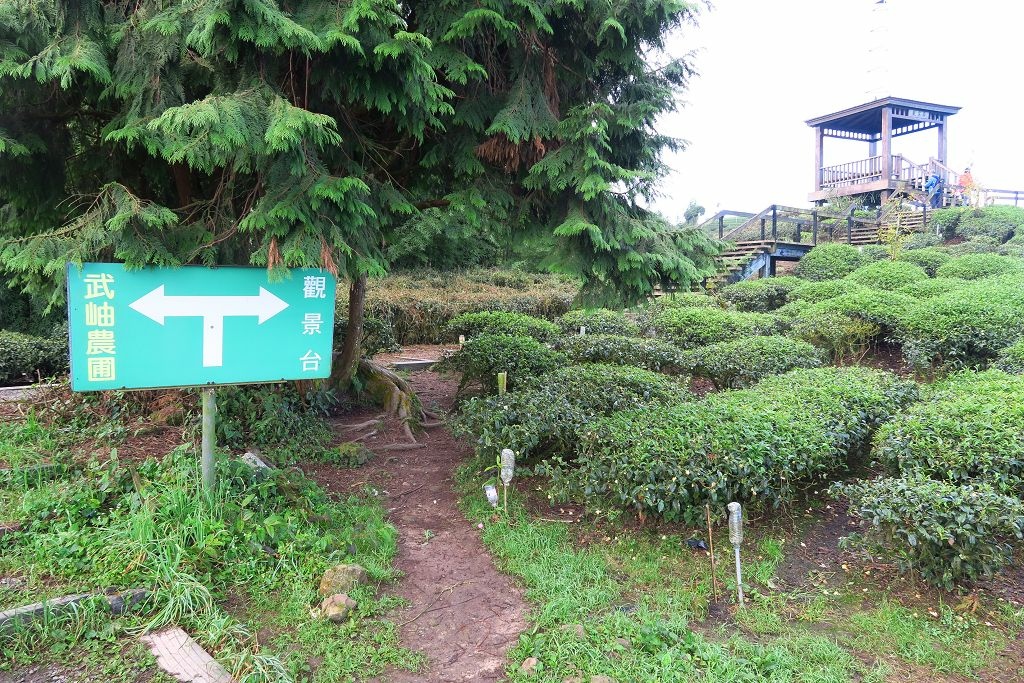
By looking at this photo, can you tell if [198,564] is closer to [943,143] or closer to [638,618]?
[638,618]

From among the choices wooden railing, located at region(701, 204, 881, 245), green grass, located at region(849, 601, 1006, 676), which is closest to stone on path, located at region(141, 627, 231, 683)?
green grass, located at region(849, 601, 1006, 676)

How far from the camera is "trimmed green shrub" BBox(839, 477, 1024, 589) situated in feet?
9.44

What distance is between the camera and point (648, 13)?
12.6 feet

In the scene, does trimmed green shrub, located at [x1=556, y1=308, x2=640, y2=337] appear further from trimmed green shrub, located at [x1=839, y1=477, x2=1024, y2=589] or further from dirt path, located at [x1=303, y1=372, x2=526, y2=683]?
trimmed green shrub, located at [x1=839, y1=477, x2=1024, y2=589]

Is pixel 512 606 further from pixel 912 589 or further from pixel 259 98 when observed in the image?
pixel 259 98

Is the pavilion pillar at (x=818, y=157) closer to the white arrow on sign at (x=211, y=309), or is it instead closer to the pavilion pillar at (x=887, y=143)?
the pavilion pillar at (x=887, y=143)

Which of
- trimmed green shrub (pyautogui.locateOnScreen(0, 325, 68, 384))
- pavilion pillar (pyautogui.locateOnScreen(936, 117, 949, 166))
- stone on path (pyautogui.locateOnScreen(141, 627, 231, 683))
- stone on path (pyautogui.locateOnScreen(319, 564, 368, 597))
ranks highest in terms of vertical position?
pavilion pillar (pyautogui.locateOnScreen(936, 117, 949, 166))

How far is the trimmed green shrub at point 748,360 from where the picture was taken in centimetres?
628

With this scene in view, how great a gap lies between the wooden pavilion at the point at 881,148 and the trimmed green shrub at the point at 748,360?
1544cm

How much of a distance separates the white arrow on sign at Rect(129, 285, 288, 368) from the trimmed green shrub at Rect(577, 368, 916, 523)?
6.65ft

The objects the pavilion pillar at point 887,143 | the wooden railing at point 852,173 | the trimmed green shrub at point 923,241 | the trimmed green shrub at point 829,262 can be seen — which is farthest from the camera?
the wooden railing at point 852,173

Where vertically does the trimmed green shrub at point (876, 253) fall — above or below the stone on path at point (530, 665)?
above

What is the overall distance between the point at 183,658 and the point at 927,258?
15.3m

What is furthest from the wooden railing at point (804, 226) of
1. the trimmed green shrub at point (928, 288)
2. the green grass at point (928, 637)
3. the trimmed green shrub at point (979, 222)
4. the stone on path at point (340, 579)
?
the stone on path at point (340, 579)
